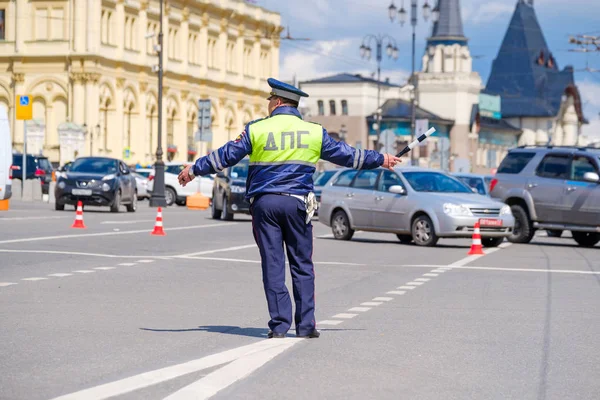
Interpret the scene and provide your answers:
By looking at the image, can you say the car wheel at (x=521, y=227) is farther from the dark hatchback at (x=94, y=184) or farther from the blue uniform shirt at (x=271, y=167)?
the blue uniform shirt at (x=271, y=167)

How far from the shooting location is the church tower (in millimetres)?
155125

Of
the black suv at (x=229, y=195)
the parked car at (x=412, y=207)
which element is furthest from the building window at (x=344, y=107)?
the parked car at (x=412, y=207)

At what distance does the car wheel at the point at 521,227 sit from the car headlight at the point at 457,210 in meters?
2.93

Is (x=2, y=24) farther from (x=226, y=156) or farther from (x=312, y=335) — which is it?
(x=312, y=335)

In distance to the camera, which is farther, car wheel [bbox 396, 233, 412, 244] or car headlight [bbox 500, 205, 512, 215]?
car wheel [bbox 396, 233, 412, 244]

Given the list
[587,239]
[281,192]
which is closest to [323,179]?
[587,239]

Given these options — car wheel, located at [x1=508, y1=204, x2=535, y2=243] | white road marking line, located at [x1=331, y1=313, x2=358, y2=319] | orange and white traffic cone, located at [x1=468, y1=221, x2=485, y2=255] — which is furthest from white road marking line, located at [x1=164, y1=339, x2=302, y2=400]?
car wheel, located at [x1=508, y1=204, x2=535, y2=243]

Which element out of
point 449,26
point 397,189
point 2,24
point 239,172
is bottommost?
point 397,189

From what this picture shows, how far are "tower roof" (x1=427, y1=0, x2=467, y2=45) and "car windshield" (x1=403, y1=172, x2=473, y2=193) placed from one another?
128332mm

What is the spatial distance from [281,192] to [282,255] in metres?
0.49

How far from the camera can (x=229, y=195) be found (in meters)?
37.4

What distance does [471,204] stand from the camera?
26.5 metres

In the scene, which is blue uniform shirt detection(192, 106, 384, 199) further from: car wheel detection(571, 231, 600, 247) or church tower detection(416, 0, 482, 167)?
church tower detection(416, 0, 482, 167)

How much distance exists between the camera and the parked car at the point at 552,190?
28078mm
